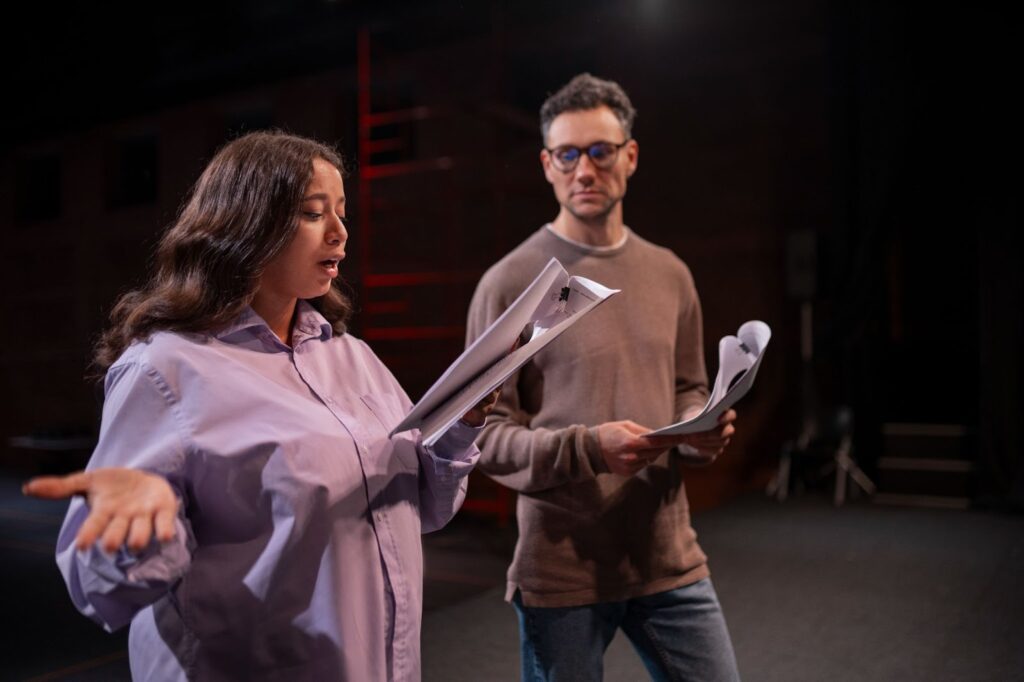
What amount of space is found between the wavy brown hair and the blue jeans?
2.68 feet

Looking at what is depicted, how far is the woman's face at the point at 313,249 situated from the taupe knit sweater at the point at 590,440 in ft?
1.61

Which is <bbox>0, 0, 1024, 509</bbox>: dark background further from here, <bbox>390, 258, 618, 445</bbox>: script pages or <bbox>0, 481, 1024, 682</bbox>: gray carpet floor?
<bbox>390, 258, 618, 445</bbox>: script pages

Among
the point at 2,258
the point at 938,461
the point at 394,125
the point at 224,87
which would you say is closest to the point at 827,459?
the point at 938,461

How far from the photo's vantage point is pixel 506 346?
48.1 inches

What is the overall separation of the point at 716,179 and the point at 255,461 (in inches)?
248

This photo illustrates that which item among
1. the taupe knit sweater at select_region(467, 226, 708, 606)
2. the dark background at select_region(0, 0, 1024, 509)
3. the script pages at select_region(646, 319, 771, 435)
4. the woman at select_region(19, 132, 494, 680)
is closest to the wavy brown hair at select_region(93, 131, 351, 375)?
the woman at select_region(19, 132, 494, 680)

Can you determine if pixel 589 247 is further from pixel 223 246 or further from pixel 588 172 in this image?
pixel 223 246

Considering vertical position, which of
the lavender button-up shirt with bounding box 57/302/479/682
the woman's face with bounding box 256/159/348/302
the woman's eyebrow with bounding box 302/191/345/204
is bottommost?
the lavender button-up shirt with bounding box 57/302/479/682

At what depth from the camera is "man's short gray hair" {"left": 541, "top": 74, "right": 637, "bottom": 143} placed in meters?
1.73

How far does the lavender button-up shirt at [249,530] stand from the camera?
0.99 meters

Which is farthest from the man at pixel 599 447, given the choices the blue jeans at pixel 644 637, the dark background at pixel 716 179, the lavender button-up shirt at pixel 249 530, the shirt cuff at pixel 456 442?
the dark background at pixel 716 179

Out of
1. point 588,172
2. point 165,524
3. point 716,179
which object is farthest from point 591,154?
point 716,179

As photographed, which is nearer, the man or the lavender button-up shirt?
the lavender button-up shirt

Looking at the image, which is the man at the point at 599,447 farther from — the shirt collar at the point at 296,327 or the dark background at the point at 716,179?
the dark background at the point at 716,179
